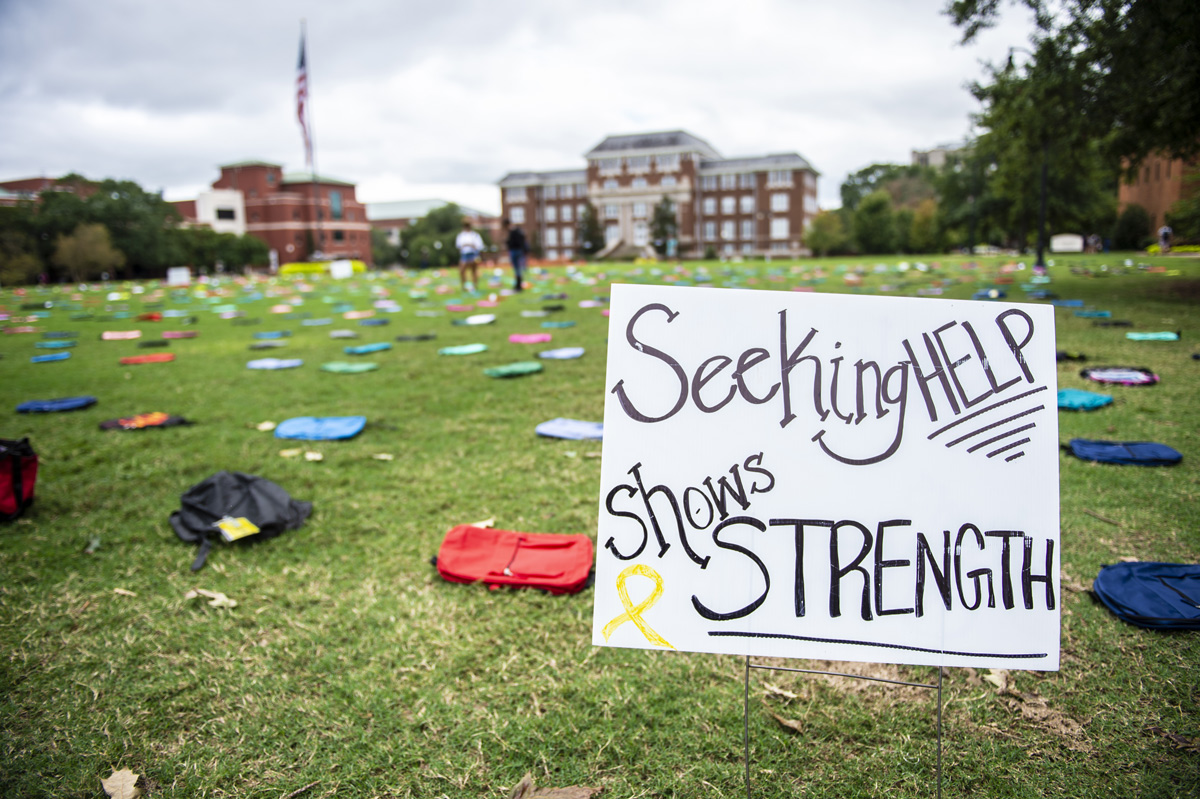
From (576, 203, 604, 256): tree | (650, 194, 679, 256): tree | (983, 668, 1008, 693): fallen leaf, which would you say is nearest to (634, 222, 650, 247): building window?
(650, 194, 679, 256): tree

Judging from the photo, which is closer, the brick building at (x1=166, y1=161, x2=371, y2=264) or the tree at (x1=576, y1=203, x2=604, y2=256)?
the brick building at (x1=166, y1=161, x2=371, y2=264)

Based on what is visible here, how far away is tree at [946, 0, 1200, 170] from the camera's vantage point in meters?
8.91

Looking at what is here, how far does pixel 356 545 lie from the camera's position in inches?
125

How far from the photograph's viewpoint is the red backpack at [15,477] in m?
3.37

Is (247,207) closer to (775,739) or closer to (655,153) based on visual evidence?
(655,153)

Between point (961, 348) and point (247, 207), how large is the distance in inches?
3110

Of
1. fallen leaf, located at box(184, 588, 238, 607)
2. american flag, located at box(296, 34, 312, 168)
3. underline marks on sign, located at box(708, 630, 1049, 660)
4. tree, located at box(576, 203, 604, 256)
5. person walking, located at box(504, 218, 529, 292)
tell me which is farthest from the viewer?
tree, located at box(576, 203, 604, 256)

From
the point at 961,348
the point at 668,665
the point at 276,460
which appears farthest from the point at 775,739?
the point at 276,460

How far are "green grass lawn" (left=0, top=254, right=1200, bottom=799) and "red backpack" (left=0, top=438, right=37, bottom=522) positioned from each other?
0.30ft

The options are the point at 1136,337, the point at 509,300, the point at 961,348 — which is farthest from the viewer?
the point at 509,300

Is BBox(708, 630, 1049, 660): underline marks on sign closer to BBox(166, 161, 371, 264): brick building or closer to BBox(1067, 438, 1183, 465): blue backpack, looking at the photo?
BBox(1067, 438, 1183, 465): blue backpack

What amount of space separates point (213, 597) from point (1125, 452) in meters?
4.71

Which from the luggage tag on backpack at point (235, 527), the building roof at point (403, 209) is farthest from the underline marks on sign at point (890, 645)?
the building roof at point (403, 209)

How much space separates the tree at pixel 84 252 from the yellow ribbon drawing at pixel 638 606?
47.0 metres
